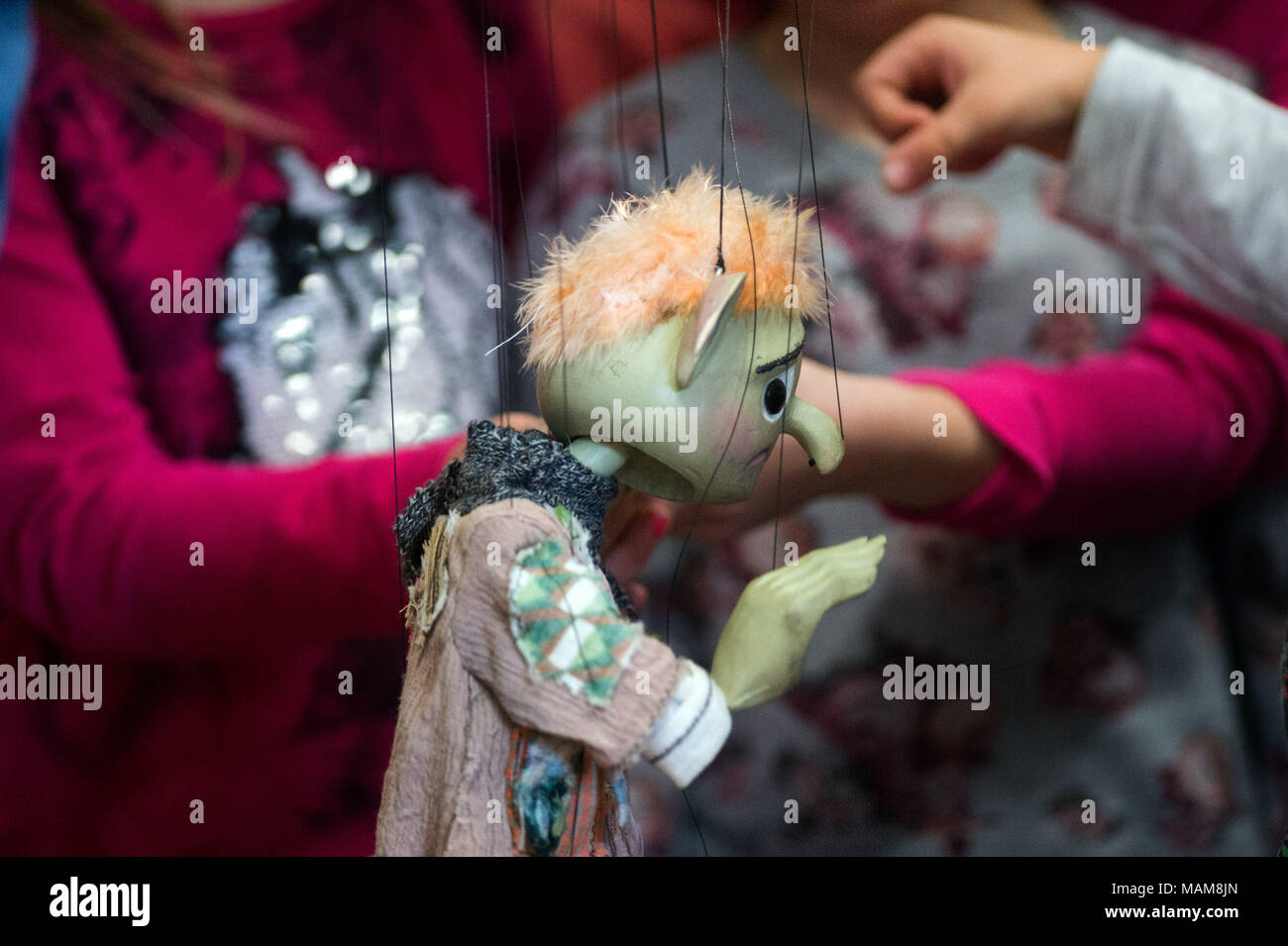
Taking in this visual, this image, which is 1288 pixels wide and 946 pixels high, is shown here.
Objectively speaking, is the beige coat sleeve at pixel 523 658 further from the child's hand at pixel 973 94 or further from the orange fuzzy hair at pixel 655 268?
the child's hand at pixel 973 94

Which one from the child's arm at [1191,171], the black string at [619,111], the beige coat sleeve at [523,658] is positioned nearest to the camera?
the beige coat sleeve at [523,658]

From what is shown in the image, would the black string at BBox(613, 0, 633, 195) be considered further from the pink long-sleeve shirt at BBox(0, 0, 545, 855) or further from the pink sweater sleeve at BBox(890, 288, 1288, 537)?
the pink sweater sleeve at BBox(890, 288, 1288, 537)

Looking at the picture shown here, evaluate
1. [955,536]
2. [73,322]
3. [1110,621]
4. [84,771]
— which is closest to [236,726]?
[84,771]

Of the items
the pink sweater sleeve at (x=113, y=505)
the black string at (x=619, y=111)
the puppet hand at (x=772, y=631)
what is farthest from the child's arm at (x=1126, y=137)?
the pink sweater sleeve at (x=113, y=505)

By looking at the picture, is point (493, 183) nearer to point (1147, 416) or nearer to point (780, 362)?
point (780, 362)

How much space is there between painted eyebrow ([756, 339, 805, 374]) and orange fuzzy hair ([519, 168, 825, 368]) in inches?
0.7

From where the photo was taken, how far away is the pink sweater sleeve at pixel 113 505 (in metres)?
0.72

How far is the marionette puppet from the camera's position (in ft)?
1.66

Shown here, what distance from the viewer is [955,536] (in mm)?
857

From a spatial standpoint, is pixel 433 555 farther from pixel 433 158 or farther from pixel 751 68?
pixel 751 68

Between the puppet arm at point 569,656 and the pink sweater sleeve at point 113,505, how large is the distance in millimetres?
216

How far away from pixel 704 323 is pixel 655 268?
0.04 metres

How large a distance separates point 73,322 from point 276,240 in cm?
13

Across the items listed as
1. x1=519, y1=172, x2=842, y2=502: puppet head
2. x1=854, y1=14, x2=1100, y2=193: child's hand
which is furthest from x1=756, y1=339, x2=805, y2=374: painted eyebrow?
x1=854, y1=14, x2=1100, y2=193: child's hand
